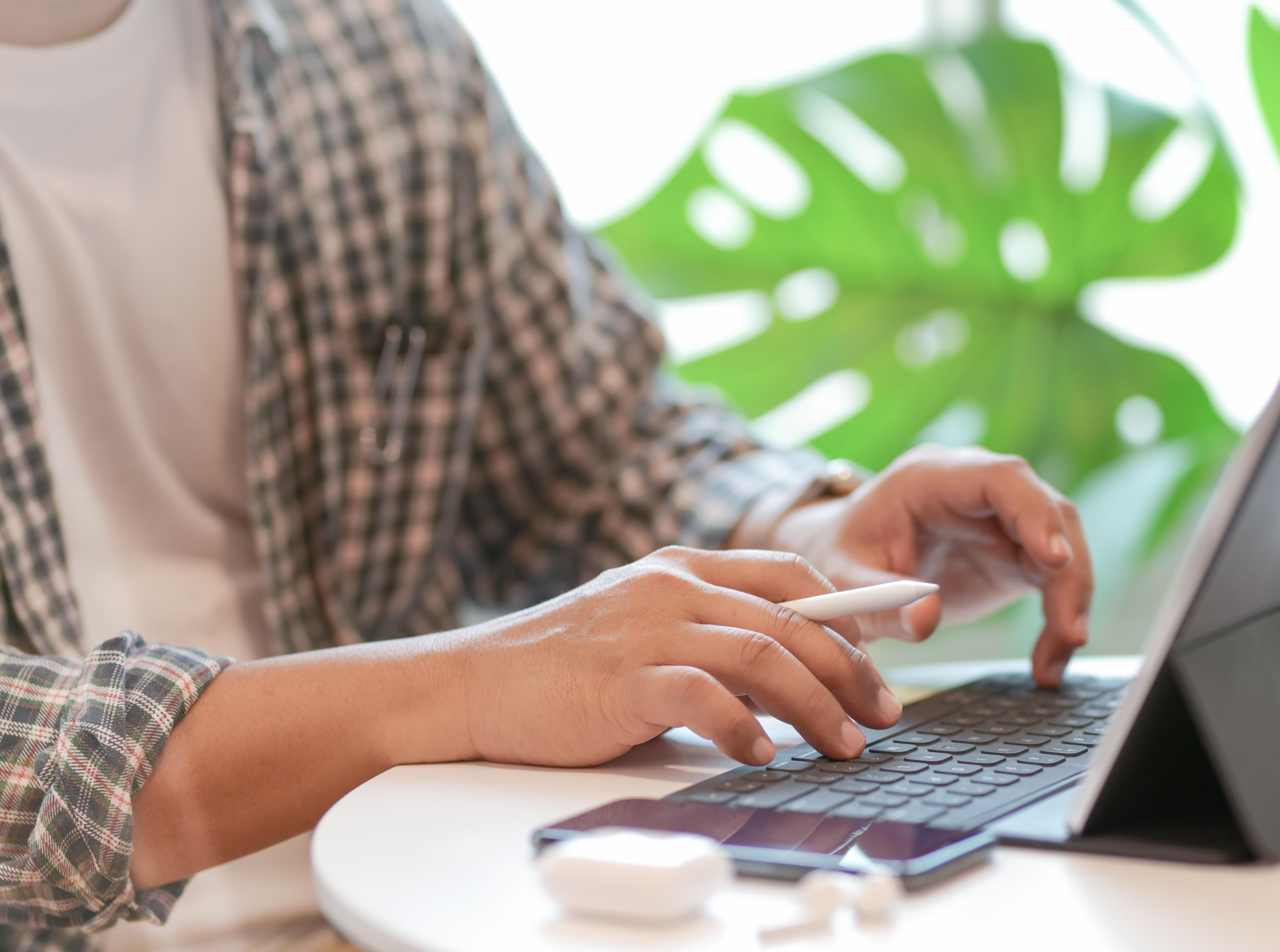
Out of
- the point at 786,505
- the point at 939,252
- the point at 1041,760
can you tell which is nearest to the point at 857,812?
the point at 1041,760

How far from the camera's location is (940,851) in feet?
1.19

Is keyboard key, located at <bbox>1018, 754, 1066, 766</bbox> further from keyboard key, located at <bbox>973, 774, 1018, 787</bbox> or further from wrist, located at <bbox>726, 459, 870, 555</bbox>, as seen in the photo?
wrist, located at <bbox>726, 459, 870, 555</bbox>

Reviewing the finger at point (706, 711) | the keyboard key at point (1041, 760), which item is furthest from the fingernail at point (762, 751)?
the keyboard key at point (1041, 760)

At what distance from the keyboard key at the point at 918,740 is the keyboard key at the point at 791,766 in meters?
0.05

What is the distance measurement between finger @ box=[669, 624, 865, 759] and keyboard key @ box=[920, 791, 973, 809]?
2.4 inches

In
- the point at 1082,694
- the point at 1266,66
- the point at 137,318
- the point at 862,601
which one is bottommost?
the point at 1082,694

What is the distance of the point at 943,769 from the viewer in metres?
0.46

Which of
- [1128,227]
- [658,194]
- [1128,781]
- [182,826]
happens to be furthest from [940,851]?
[1128,227]

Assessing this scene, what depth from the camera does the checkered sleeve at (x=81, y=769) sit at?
50cm

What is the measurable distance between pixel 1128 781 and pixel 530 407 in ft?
2.46

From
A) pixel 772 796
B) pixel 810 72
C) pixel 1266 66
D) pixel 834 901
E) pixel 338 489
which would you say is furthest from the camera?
pixel 810 72

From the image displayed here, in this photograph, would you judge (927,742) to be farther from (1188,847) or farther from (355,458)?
(355,458)

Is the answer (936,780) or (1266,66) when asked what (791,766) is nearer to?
(936,780)

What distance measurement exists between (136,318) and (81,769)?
487 mm
